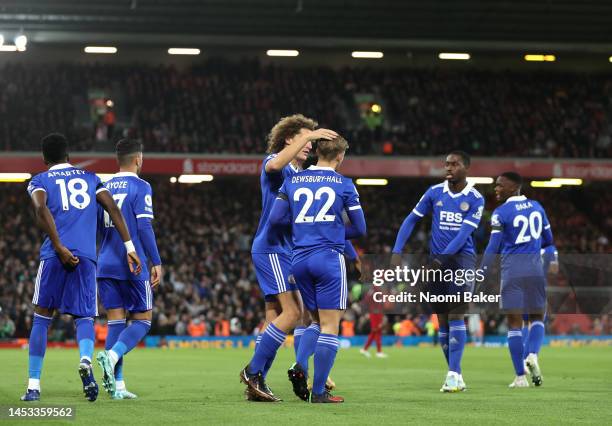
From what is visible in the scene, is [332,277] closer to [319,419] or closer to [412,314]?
[319,419]

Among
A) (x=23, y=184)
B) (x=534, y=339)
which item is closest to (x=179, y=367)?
(x=534, y=339)

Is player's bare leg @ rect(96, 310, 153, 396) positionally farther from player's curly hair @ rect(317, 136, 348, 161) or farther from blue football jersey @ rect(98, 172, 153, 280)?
player's curly hair @ rect(317, 136, 348, 161)

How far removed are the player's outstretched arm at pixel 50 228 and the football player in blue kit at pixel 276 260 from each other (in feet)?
5.59

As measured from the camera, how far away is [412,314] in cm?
3058

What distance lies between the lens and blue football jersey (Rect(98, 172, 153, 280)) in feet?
31.5

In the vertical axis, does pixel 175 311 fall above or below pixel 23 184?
below

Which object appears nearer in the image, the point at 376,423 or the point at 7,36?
the point at 376,423

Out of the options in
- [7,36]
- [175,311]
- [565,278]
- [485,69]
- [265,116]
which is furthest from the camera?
[485,69]

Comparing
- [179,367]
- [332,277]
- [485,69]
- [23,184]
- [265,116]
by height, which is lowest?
[179,367]

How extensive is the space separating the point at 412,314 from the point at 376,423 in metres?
23.6

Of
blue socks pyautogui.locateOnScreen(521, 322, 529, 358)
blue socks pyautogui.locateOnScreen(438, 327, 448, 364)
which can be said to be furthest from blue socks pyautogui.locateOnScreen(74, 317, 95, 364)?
blue socks pyautogui.locateOnScreen(521, 322, 529, 358)

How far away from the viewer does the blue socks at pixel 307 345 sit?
902 cm

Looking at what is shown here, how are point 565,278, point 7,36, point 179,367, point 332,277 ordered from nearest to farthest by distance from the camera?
point 332,277 → point 179,367 → point 565,278 → point 7,36

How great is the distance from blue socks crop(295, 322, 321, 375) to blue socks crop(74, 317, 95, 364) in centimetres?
176
